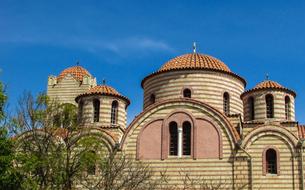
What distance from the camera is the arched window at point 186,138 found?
1041 inches

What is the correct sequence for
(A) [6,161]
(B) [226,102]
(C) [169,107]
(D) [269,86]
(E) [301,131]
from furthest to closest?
(B) [226,102], (D) [269,86], (C) [169,107], (E) [301,131], (A) [6,161]

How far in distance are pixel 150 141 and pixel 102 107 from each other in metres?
4.48

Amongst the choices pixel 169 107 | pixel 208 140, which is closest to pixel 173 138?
pixel 169 107

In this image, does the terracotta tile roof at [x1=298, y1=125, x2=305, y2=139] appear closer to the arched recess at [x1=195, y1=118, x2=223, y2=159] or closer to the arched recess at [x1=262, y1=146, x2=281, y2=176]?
the arched recess at [x1=262, y1=146, x2=281, y2=176]

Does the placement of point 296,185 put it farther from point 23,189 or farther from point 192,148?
point 23,189

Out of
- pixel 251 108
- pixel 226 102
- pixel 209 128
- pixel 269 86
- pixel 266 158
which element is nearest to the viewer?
pixel 266 158

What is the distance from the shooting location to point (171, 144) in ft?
87.7

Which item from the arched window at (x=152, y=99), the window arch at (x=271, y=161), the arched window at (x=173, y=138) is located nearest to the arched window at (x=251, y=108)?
the window arch at (x=271, y=161)

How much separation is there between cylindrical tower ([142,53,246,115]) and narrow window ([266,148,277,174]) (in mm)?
4777

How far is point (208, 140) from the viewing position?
2627 cm

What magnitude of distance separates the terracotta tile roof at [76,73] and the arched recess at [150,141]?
13.4m

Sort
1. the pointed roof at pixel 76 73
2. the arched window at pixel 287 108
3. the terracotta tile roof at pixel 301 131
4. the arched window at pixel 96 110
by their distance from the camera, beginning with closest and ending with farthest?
1. the terracotta tile roof at pixel 301 131
2. the arched window at pixel 287 108
3. the arched window at pixel 96 110
4. the pointed roof at pixel 76 73

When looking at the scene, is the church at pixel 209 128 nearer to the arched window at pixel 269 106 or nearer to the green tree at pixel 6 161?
the arched window at pixel 269 106

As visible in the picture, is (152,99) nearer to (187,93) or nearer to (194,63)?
(187,93)
